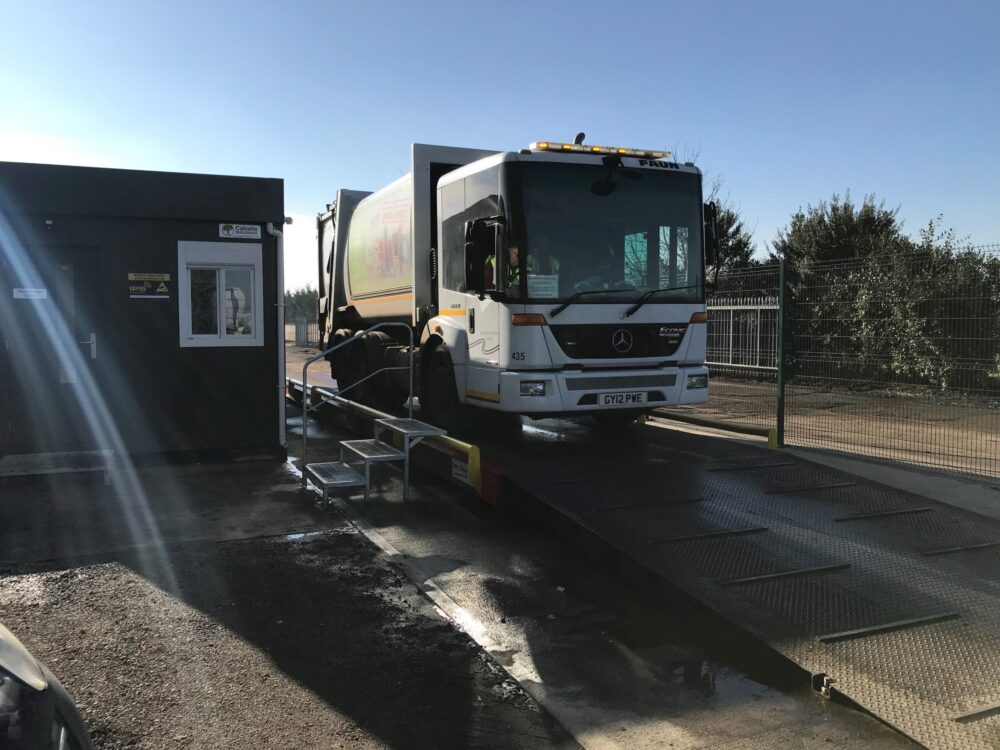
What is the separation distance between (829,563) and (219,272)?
24.2 feet

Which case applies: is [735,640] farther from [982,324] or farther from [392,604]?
[982,324]

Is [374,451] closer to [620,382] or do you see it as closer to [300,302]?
[620,382]

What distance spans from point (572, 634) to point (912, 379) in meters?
5.60

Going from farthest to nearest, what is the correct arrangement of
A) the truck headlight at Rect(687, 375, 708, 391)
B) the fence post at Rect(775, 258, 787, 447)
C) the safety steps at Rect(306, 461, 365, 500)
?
the fence post at Rect(775, 258, 787, 447) → the truck headlight at Rect(687, 375, 708, 391) → the safety steps at Rect(306, 461, 365, 500)

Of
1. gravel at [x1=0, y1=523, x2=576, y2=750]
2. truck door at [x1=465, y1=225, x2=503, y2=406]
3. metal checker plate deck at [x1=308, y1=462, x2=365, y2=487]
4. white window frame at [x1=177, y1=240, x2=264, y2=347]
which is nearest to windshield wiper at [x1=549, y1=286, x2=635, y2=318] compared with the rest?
truck door at [x1=465, y1=225, x2=503, y2=406]

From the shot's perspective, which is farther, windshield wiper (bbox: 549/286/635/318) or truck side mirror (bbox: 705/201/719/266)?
truck side mirror (bbox: 705/201/719/266)

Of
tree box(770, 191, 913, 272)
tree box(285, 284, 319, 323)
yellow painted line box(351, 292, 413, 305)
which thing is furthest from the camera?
tree box(285, 284, 319, 323)

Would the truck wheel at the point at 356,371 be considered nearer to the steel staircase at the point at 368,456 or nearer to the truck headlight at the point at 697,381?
the steel staircase at the point at 368,456

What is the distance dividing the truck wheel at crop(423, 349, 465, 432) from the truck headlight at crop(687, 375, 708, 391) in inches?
96.9

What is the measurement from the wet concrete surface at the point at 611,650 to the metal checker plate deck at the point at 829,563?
0.16 meters

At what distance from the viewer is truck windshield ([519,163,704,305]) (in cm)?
737

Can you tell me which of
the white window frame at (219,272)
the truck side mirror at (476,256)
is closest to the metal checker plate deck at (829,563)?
the truck side mirror at (476,256)

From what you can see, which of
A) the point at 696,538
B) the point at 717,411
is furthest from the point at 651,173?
the point at 717,411

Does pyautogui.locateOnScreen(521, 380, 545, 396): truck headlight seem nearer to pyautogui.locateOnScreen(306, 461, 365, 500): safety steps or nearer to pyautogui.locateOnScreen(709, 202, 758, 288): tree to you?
pyautogui.locateOnScreen(306, 461, 365, 500): safety steps
